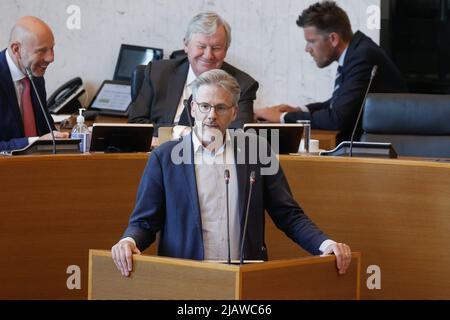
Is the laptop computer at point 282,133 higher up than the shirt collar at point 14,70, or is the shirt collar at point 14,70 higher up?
the shirt collar at point 14,70

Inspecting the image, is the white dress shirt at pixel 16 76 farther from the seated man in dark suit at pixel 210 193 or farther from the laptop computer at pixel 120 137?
the seated man in dark suit at pixel 210 193

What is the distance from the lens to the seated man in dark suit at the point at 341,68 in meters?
5.89

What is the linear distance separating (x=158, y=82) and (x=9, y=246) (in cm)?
136

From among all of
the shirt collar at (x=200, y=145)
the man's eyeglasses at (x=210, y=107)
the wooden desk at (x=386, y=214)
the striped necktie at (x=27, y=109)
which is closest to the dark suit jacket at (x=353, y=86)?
the wooden desk at (x=386, y=214)

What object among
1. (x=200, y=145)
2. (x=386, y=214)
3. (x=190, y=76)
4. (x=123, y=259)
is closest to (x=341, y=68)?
(x=190, y=76)

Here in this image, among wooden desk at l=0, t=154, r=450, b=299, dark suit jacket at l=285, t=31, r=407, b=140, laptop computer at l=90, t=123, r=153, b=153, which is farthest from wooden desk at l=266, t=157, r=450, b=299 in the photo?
dark suit jacket at l=285, t=31, r=407, b=140

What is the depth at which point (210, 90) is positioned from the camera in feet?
10.7

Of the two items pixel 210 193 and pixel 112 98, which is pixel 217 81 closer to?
pixel 210 193

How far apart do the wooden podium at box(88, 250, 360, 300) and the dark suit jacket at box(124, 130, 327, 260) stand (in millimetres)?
351

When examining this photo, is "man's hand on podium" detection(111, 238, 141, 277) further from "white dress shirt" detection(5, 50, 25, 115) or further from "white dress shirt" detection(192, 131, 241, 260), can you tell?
"white dress shirt" detection(5, 50, 25, 115)

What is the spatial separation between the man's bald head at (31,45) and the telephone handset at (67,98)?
185cm

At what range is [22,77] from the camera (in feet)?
16.5

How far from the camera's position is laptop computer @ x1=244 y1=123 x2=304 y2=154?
4445mm

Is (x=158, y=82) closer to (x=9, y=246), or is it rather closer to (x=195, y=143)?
(x=9, y=246)
